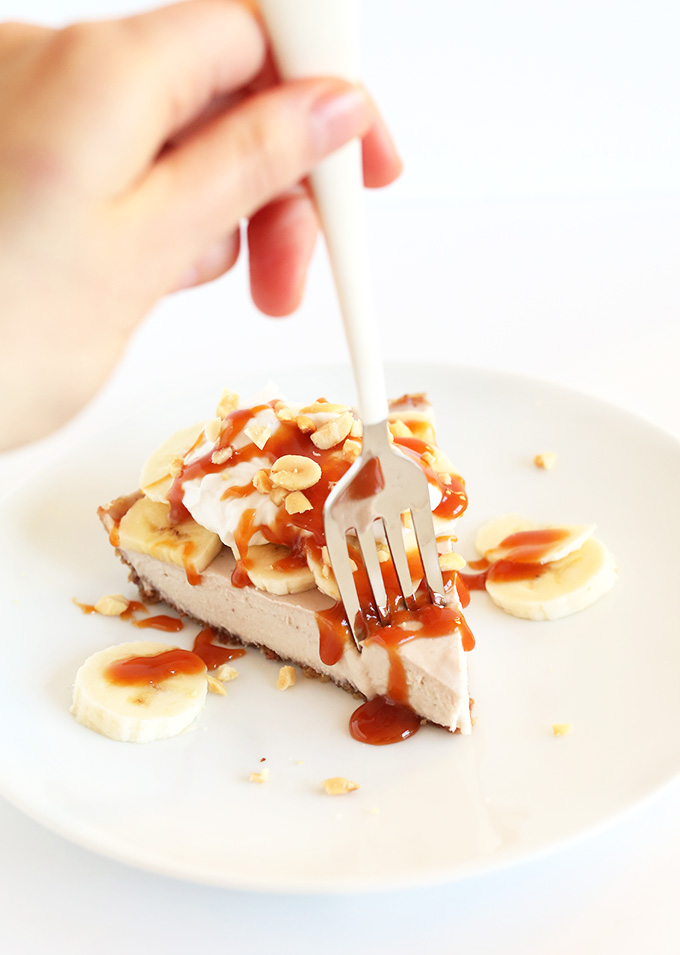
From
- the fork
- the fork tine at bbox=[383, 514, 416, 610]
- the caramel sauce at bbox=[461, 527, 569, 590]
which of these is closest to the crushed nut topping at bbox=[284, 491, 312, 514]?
the fork

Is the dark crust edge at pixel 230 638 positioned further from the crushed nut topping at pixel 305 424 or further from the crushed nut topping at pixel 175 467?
the crushed nut topping at pixel 305 424

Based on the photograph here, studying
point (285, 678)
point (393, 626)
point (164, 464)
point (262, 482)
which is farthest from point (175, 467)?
point (393, 626)

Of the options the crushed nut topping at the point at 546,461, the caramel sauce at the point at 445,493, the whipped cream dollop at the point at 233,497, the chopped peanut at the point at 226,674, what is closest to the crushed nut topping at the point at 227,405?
the whipped cream dollop at the point at 233,497

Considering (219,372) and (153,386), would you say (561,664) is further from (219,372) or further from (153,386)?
(153,386)

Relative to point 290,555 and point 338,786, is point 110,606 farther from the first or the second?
point 338,786

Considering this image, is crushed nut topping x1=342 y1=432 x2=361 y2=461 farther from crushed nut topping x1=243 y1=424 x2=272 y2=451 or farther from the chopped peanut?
the chopped peanut

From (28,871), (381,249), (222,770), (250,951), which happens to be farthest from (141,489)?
(381,249)
